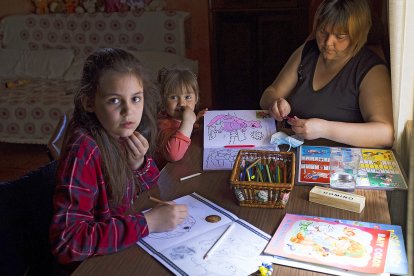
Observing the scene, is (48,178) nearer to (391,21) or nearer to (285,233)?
(285,233)

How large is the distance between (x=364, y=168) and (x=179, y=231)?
0.64 metres

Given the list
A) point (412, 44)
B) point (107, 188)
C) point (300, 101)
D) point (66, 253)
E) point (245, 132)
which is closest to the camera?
point (66, 253)

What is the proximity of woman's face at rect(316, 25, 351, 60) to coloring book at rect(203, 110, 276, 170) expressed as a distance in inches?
13.5

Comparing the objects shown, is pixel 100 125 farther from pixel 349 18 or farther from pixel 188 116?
pixel 349 18

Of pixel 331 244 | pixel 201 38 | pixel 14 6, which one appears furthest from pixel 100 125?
pixel 14 6

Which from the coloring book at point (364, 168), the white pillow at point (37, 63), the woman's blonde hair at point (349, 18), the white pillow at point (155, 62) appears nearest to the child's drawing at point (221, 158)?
the coloring book at point (364, 168)

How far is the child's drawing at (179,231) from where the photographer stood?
3.77 ft

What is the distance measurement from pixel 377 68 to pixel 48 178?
125 centimetres

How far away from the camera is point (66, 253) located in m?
1.07

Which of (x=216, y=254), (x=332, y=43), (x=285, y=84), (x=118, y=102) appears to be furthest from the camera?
(x=285, y=84)

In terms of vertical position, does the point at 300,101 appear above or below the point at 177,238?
above

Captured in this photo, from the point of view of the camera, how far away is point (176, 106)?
1.76 metres

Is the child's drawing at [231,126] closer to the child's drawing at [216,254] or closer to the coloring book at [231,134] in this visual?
the coloring book at [231,134]

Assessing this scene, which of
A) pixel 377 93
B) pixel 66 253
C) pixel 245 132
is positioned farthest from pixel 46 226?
pixel 377 93
